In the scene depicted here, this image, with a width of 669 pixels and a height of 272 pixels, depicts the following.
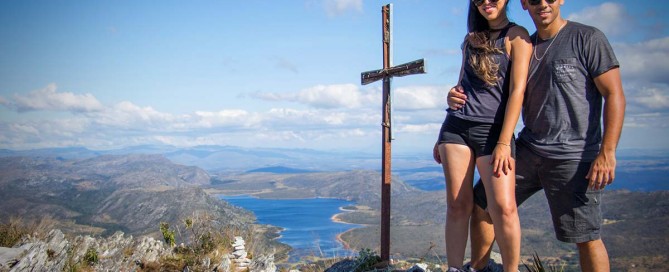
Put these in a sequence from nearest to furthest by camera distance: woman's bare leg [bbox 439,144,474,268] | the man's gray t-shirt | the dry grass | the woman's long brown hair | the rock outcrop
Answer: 1. the man's gray t-shirt
2. the woman's long brown hair
3. woman's bare leg [bbox 439,144,474,268]
4. the rock outcrop
5. the dry grass

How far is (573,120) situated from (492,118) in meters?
0.54

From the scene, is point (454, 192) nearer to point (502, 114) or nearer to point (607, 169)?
point (502, 114)

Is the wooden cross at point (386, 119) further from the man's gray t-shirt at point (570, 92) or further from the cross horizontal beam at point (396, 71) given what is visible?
the man's gray t-shirt at point (570, 92)

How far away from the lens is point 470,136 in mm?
3273

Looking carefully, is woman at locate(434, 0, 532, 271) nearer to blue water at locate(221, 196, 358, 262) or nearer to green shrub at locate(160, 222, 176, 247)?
green shrub at locate(160, 222, 176, 247)

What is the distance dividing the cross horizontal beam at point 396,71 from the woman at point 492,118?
231 centimetres

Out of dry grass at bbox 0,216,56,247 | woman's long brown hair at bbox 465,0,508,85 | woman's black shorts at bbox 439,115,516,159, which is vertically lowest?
dry grass at bbox 0,216,56,247

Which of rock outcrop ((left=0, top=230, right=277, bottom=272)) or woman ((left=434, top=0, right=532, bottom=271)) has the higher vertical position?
woman ((left=434, top=0, right=532, bottom=271))

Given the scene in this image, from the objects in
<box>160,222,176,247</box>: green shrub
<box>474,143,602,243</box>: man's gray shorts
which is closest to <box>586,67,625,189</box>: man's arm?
<box>474,143,602,243</box>: man's gray shorts

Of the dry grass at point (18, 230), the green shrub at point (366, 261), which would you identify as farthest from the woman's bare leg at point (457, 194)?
the dry grass at point (18, 230)

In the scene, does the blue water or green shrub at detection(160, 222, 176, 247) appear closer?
green shrub at detection(160, 222, 176, 247)

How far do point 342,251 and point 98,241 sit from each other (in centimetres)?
503

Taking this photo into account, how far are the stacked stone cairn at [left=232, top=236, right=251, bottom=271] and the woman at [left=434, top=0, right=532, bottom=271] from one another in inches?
199

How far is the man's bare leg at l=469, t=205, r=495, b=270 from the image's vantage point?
3652 millimetres
